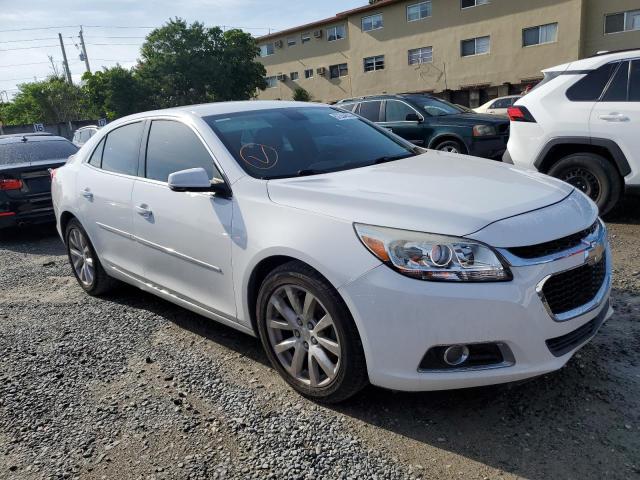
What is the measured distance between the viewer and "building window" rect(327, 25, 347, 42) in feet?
132

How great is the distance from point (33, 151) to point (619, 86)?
796 centimetres

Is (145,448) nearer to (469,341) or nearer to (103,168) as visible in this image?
(469,341)

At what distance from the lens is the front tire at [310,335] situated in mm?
2607

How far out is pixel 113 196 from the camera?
13.7 feet

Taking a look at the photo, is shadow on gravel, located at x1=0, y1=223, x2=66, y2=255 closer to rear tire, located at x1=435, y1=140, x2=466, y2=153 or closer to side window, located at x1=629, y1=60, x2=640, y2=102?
rear tire, located at x1=435, y1=140, x2=466, y2=153

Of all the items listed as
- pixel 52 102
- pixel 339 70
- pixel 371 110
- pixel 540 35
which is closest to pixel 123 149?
pixel 371 110

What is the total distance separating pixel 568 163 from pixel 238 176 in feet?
14.3

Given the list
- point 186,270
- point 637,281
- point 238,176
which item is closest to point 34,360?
point 186,270

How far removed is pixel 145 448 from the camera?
2.68 metres

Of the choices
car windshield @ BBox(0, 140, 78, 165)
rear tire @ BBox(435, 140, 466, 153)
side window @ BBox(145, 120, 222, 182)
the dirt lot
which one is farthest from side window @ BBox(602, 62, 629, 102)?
car windshield @ BBox(0, 140, 78, 165)

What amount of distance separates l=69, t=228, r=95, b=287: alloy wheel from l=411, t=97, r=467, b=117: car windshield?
7.01m

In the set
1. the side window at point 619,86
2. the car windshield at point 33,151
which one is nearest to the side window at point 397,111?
the side window at point 619,86

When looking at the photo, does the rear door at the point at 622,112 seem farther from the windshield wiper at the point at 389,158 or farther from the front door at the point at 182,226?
the front door at the point at 182,226

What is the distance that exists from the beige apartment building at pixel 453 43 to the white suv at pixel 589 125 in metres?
25.0
